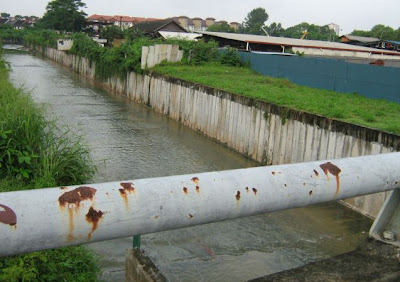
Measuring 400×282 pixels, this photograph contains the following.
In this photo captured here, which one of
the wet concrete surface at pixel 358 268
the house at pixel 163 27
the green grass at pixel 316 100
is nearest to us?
Result: the wet concrete surface at pixel 358 268

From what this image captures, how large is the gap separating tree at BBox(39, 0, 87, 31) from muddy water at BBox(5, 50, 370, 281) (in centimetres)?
5900

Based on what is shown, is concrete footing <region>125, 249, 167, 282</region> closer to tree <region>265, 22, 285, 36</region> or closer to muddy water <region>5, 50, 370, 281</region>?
muddy water <region>5, 50, 370, 281</region>

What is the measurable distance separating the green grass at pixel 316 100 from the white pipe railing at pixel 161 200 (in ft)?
26.0

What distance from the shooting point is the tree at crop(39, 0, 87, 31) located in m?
69.9

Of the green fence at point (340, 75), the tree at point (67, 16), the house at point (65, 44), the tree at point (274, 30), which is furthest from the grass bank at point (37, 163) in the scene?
the tree at point (274, 30)

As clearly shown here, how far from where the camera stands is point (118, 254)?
6.69m

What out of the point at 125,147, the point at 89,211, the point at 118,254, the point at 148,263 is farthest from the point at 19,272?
the point at 125,147

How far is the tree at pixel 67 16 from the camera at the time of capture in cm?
6988

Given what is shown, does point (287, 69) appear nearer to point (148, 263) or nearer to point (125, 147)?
point (125, 147)

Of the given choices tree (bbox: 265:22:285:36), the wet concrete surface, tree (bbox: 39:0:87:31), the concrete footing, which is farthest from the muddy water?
tree (bbox: 265:22:285:36)

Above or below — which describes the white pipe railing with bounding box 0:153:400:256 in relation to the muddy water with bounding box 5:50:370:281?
above

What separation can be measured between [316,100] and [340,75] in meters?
3.11

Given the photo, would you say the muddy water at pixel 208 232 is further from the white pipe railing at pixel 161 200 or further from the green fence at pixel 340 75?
the green fence at pixel 340 75

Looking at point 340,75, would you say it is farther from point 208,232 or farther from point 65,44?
point 65,44
